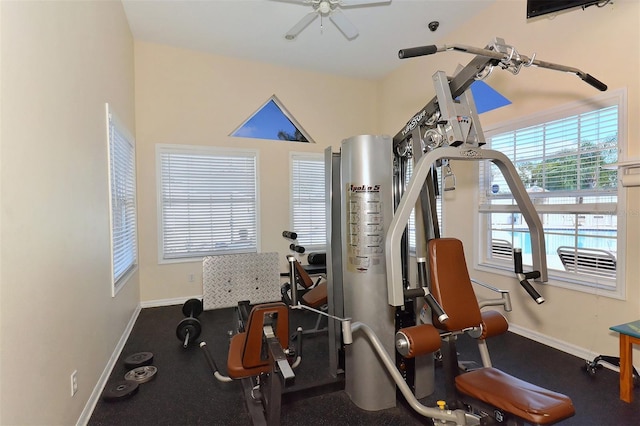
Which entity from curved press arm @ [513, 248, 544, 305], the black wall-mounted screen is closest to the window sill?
curved press arm @ [513, 248, 544, 305]

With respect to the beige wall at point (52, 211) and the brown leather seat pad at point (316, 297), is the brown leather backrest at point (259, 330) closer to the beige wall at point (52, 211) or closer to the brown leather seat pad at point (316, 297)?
the beige wall at point (52, 211)

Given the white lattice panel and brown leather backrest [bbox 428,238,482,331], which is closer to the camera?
brown leather backrest [bbox 428,238,482,331]

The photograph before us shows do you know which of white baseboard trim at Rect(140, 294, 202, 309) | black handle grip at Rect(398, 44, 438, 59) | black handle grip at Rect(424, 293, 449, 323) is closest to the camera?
black handle grip at Rect(424, 293, 449, 323)

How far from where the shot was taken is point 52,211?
1663mm

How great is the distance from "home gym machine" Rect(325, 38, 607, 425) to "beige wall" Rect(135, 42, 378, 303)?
276 cm

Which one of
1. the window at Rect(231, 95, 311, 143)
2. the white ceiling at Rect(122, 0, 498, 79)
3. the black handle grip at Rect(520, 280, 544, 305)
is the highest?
the white ceiling at Rect(122, 0, 498, 79)

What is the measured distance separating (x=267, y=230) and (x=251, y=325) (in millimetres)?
3311

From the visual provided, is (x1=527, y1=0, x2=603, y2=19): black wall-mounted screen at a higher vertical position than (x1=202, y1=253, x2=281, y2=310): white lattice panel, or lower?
higher

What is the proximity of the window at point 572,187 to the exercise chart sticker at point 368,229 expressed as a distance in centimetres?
196

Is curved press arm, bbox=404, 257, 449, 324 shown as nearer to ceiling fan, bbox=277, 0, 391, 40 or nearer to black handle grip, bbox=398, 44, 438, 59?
black handle grip, bbox=398, 44, 438, 59

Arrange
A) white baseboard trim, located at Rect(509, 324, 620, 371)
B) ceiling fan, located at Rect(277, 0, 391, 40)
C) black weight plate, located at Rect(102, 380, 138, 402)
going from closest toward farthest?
black weight plate, located at Rect(102, 380, 138, 402), white baseboard trim, located at Rect(509, 324, 620, 371), ceiling fan, located at Rect(277, 0, 391, 40)

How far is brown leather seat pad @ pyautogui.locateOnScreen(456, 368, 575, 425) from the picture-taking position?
1336 millimetres

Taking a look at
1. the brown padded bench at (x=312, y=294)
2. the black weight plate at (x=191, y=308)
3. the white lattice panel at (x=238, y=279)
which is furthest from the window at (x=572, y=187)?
the black weight plate at (x=191, y=308)

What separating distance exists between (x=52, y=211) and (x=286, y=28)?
3434 millimetres
